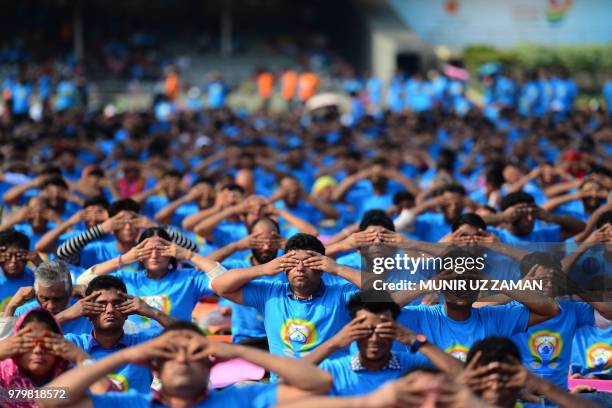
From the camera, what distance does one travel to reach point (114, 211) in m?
9.12

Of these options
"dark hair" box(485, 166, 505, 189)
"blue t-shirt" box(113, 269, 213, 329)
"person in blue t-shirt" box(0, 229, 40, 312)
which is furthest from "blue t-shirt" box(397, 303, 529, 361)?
"dark hair" box(485, 166, 505, 189)

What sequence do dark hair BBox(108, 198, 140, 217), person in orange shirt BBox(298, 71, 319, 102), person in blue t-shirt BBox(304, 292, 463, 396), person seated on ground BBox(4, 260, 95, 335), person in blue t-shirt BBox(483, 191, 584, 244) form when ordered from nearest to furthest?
person in blue t-shirt BBox(304, 292, 463, 396), person seated on ground BBox(4, 260, 95, 335), dark hair BBox(108, 198, 140, 217), person in blue t-shirt BBox(483, 191, 584, 244), person in orange shirt BBox(298, 71, 319, 102)

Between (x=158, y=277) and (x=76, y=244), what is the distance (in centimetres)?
127

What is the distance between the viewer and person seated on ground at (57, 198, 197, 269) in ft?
27.8

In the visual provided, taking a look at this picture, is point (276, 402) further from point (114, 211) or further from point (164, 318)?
point (114, 211)

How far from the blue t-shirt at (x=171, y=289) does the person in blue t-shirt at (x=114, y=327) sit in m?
1.30

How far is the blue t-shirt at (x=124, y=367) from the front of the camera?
241 inches

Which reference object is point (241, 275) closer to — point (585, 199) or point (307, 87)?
point (585, 199)

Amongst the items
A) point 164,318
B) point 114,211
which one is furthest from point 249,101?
point 164,318

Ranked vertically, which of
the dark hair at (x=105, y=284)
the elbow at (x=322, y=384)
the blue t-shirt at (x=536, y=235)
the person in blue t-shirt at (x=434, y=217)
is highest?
the person in blue t-shirt at (x=434, y=217)

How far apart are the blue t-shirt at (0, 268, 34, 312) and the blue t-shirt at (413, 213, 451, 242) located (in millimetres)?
4101

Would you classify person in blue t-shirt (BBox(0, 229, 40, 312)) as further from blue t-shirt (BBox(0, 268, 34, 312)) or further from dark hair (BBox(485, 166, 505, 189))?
dark hair (BBox(485, 166, 505, 189))

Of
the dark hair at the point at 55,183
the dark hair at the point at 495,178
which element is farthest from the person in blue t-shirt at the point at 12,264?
the dark hair at the point at 495,178

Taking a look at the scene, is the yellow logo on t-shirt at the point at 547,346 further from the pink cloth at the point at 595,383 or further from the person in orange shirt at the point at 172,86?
the person in orange shirt at the point at 172,86
